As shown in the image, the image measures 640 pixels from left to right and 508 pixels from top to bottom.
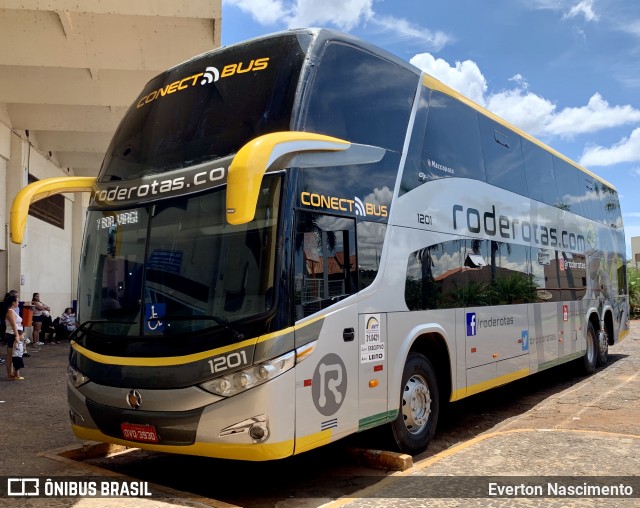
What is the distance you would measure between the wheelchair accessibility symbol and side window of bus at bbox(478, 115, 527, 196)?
4991 mm

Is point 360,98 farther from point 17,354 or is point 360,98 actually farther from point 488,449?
point 17,354

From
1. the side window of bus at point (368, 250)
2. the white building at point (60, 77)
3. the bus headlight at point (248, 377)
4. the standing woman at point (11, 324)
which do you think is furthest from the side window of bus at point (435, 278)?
the white building at point (60, 77)

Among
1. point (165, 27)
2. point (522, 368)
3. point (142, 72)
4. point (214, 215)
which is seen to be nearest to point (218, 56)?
point (214, 215)

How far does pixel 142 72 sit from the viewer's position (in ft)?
54.5

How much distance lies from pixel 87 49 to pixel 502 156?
10.3 metres

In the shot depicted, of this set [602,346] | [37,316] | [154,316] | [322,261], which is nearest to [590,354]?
[602,346]

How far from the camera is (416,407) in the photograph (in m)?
6.50

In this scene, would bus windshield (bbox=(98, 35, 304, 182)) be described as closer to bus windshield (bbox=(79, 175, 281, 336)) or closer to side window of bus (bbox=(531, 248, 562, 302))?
bus windshield (bbox=(79, 175, 281, 336))

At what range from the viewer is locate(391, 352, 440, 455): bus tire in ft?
20.5

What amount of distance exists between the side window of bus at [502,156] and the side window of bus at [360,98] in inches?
79.5

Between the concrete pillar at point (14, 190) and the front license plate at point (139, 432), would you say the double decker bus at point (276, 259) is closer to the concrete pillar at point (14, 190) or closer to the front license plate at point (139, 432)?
the front license plate at point (139, 432)

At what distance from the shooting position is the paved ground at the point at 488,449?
5.01 meters

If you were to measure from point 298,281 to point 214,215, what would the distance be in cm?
87

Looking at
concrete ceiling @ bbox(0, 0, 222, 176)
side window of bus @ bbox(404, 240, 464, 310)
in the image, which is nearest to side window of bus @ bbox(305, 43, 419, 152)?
side window of bus @ bbox(404, 240, 464, 310)
